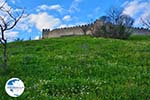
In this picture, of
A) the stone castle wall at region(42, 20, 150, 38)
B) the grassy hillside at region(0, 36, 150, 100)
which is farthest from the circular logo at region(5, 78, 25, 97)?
the stone castle wall at region(42, 20, 150, 38)

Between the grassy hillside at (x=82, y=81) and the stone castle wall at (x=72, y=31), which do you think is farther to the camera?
the stone castle wall at (x=72, y=31)

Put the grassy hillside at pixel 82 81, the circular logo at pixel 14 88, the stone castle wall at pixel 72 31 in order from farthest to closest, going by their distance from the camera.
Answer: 1. the stone castle wall at pixel 72 31
2. the grassy hillside at pixel 82 81
3. the circular logo at pixel 14 88

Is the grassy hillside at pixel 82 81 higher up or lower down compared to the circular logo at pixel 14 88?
lower down

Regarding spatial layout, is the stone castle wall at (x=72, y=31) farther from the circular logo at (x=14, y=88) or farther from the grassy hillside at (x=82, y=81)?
the circular logo at (x=14, y=88)

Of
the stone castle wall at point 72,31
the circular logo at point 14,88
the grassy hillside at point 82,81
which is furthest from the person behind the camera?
the stone castle wall at point 72,31

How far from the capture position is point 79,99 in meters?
12.5

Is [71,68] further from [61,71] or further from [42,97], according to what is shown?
[42,97]

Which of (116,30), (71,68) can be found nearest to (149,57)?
(71,68)

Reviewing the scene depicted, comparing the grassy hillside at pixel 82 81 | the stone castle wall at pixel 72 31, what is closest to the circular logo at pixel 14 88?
the grassy hillside at pixel 82 81

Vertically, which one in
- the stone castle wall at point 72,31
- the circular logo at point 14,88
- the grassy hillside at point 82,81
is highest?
the circular logo at point 14,88

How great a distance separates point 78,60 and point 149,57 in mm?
5120

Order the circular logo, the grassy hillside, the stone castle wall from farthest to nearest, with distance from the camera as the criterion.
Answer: the stone castle wall < the grassy hillside < the circular logo

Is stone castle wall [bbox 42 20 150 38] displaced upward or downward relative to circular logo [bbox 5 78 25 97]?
downward

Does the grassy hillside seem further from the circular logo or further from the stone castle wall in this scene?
the stone castle wall
